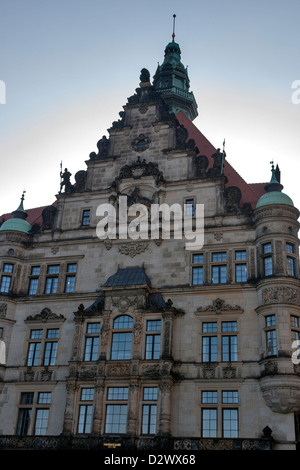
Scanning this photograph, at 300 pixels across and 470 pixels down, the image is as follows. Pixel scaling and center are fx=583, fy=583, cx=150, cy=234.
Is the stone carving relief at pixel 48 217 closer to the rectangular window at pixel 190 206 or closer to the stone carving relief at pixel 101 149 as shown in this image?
the stone carving relief at pixel 101 149

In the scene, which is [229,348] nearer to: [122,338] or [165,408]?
[165,408]

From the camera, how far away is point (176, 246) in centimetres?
3169

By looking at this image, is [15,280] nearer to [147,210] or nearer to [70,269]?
[70,269]

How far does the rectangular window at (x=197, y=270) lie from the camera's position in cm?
3059

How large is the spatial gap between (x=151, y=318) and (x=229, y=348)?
166 inches

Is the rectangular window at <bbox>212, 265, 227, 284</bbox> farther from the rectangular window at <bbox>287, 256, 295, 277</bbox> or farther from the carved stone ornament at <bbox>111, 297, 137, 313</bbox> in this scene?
the carved stone ornament at <bbox>111, 297, 137, 313</bbox>

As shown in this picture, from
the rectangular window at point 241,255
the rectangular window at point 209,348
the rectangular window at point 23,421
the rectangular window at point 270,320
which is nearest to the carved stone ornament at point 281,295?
the rectangular window at point 270,320

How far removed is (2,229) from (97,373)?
36.7 feet

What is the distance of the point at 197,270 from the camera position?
30.9 metres

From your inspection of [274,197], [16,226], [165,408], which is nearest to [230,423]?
[165,408]

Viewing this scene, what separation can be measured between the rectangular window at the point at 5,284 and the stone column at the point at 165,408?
1116 centimetres

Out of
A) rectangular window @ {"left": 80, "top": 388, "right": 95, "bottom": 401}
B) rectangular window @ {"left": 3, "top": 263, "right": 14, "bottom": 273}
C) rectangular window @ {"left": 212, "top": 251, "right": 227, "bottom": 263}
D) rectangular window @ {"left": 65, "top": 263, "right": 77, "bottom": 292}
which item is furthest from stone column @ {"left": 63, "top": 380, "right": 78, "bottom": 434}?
rectangular window @ {"left": 212, "top": 251, "right": 227, "bottom": 263}

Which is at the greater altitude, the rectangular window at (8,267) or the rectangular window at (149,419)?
the rectangular window at (8,267)
